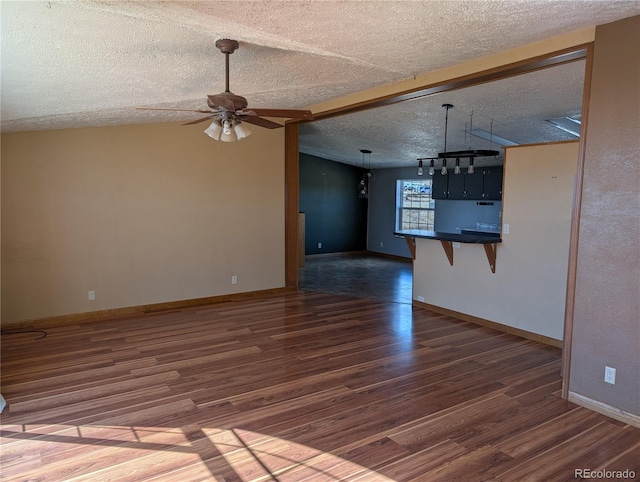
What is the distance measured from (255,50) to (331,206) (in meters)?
8.01

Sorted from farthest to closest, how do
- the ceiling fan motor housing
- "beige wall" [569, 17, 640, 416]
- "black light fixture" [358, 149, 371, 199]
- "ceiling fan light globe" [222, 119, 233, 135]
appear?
"black light fixture" [358, 149, 371, 199] → "ceiling fan light globe" [222, 119, 233, 135] → the ceiling fan motor housing → "beige wall" [569, 17, 640, 416]

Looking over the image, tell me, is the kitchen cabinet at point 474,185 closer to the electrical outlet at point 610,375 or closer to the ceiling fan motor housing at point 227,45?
the electrical outlet at point 610,375

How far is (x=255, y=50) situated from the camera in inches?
122

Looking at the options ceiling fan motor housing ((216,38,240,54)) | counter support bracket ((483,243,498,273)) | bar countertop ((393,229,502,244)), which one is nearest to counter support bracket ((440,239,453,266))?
bar countertop ((393,229,502,244))

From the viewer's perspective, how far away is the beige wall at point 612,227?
2641 millimetres

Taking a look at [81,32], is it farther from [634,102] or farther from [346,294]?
[346,294]

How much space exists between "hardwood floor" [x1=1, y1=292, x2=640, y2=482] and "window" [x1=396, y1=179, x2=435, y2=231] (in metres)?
6.14

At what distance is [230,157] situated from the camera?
19.7 feet

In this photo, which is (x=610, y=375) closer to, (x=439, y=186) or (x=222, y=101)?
(x=222, y=101)

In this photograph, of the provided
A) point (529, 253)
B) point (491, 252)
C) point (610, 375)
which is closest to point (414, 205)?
point (491, 252)

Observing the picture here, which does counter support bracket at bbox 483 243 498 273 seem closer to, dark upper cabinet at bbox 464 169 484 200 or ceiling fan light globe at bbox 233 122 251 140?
ceiling fan light globe at bbox 233 122 251 140

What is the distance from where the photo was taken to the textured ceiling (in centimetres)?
226

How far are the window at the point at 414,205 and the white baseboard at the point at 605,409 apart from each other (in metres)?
7.46

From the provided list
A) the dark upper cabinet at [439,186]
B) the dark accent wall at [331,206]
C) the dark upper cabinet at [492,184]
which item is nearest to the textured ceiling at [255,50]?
the dark upper cabinet at [492,184]
